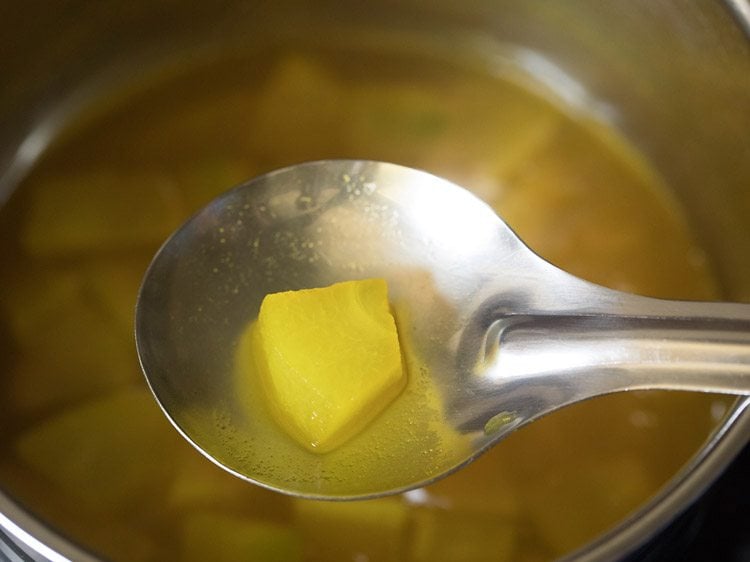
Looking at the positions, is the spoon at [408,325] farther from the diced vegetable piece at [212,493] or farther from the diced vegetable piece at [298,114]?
the diced vegetable piece at [298,114]

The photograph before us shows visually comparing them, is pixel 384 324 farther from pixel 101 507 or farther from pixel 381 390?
pixel 101 507

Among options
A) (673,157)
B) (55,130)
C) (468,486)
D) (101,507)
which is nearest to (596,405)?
(468,486)

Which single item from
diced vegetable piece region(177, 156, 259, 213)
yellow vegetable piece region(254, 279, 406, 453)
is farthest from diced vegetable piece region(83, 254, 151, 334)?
yellow vegetable piece region(254, 279, 406, 453)

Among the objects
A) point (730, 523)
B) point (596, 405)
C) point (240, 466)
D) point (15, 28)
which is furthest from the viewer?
point (15, 28)

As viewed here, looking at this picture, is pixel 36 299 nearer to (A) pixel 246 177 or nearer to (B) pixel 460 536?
(A) pixel 246 177

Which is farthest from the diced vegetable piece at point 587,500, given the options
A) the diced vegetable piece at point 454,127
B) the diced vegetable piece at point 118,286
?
the diced vegetable piece at point 118,286

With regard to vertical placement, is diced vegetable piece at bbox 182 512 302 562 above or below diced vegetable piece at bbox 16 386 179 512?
below

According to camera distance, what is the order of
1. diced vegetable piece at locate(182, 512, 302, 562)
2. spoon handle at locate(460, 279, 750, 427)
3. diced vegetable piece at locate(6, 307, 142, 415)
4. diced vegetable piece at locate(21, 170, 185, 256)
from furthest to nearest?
diced vegetable piece at locate(21, 170, 185, 256) → diced vegetable piece at locate(6, 307, 142, 415) → diced vegetable piece at locate(182, 512, 302, 562) → spoon handle at locate(460, 279, 750, 427)

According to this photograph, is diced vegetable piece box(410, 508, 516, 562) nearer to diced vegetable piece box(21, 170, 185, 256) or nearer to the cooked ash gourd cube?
the cooked ash gourd cube
